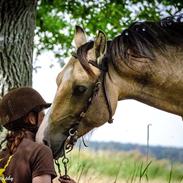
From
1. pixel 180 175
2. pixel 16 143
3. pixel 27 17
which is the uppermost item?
pixel 27 17

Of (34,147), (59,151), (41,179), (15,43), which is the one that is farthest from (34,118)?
(15,43)

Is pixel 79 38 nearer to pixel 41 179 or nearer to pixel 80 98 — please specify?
pixel 80 98

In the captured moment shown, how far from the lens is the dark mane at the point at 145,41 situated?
4.27m

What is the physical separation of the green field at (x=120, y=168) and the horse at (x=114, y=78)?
658 millimetres

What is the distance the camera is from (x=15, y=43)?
6.68 m

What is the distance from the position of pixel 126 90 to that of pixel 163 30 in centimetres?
58

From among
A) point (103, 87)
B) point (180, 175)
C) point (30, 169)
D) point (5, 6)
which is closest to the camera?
point (30, 169)

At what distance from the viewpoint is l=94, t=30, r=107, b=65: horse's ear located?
161 inches

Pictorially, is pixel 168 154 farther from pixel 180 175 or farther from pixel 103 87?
pixel 103 87

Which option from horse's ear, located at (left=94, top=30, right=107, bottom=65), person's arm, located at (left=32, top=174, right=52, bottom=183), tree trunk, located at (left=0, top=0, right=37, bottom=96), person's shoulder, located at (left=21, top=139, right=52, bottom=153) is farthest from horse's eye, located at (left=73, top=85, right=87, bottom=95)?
tree trunk, located at (left=0, top=0, right=37, bottom=96)

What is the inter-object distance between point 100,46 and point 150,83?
554 millimetres

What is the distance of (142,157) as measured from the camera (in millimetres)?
5156

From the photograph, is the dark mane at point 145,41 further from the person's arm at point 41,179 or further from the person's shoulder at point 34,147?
the person's arm at point 41,179

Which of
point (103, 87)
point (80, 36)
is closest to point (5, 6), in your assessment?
point (80, 36)
